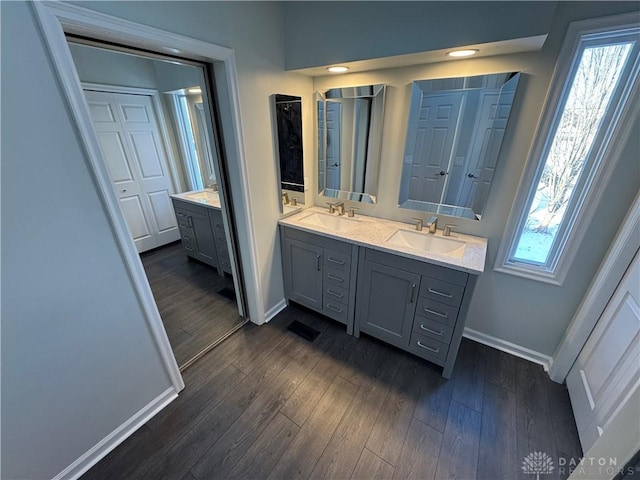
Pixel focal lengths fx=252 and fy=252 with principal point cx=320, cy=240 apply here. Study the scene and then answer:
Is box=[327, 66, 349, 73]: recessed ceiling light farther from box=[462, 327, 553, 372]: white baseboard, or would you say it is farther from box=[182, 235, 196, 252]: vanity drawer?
box=[462, 327, 553, 372]: white baseboard

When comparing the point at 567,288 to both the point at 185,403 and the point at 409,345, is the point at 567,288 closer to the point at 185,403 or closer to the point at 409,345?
the point at 409,345

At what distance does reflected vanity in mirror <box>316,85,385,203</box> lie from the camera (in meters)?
1.96

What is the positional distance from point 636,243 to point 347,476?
1944 mm

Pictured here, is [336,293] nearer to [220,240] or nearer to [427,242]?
[427,242]

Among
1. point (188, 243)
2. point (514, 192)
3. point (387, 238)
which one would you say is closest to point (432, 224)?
point (387, 238)

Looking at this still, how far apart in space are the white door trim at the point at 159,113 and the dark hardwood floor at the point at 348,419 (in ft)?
5.11

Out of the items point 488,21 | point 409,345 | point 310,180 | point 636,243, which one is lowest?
point 409,345

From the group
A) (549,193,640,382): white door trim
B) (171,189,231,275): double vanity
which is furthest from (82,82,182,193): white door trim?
(549,193,640,382): white door trim

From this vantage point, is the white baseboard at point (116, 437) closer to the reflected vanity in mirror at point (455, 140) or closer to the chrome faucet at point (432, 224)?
the chrome faucet at point (432, 224)

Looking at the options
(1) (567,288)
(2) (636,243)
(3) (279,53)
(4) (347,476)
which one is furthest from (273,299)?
(2) (636,243)

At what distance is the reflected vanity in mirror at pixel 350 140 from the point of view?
6.44 ft

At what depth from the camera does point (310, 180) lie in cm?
239

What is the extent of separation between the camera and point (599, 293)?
1.49 metres

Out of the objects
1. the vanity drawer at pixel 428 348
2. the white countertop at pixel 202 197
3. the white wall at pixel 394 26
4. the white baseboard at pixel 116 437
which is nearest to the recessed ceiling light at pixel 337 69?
the white wall at pixel 394 26
